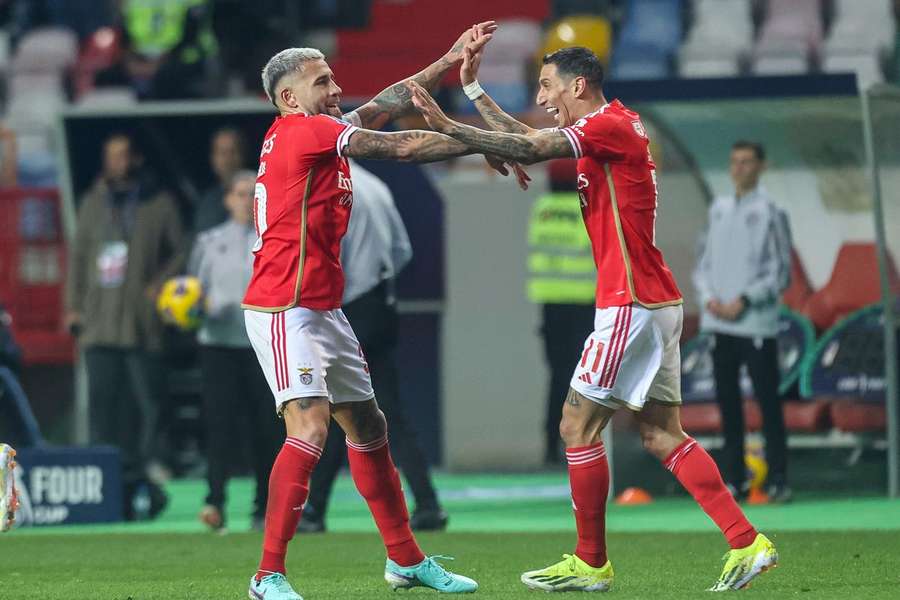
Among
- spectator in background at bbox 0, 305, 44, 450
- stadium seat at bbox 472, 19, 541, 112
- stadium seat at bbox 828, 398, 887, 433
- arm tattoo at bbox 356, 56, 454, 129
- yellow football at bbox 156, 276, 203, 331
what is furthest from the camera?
stadium seat at bbox 472, 19, 541, 112

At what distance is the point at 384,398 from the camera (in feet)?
33.3

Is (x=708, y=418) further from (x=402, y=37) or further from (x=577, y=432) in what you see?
(x=402, y=37)

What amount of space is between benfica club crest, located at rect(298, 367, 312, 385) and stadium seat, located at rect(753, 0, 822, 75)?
10.8m

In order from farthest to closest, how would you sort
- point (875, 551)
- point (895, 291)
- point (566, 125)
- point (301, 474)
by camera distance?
point (895, 291), point (875, 551), point (566, 125), point (301, 474)

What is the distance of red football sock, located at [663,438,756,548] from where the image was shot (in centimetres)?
698

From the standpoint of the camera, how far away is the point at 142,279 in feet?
42.1

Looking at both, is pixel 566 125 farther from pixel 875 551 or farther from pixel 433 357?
pixel 433 357

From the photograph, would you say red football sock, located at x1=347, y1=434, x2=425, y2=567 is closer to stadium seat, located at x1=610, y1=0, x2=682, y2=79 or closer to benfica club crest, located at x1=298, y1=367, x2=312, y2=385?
benfica club crest, located at x1=298, y1=367, x2=312, y2=385

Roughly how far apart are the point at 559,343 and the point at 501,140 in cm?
717

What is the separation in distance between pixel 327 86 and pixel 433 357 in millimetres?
8122

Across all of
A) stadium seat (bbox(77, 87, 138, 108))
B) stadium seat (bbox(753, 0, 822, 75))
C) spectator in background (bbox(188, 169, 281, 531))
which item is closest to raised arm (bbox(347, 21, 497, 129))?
spectator in background (bbox(188, 169, 281, 531))

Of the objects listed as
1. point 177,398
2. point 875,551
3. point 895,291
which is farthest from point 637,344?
point 177,398

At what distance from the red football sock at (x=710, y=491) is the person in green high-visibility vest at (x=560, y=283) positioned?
21.6 feet

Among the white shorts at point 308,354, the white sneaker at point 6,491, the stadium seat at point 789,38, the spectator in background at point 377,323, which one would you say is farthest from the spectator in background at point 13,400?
the stadium seat at point 789,38
